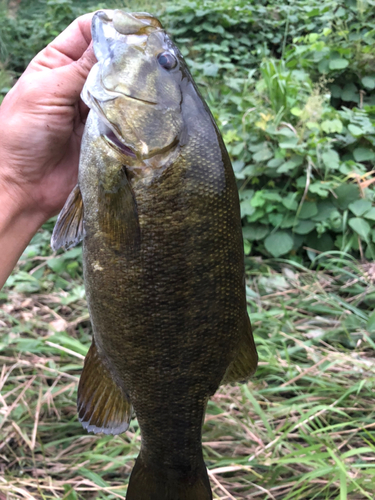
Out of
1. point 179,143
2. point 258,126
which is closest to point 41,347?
point 179,143

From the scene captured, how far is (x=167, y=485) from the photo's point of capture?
135cm

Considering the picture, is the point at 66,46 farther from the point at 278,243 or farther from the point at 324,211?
the point at 324,211

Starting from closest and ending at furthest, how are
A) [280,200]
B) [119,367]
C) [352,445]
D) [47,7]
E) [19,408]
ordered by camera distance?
[119,367], [352,445], [19,408], [280,200], [47,7]

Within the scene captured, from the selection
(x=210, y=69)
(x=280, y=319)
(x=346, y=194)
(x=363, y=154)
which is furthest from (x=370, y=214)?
(x=210, y=69)

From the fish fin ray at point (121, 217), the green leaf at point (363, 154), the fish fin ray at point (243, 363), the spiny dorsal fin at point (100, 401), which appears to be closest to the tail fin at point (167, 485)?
Result: the spiny dorsal fin at point (100, 401)

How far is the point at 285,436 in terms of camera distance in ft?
6.64

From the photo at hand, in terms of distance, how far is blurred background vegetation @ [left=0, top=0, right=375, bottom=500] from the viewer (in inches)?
79.4

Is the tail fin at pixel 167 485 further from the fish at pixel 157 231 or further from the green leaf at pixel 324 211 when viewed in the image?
the green leaf at pixel 324 211

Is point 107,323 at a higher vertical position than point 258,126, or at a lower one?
higher

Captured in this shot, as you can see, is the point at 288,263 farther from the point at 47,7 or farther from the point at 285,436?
the point at 47,7

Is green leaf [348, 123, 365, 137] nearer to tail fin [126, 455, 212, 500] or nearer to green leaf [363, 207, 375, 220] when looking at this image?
green leaf [363, 207, 375, 220]

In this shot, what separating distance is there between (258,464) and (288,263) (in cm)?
162

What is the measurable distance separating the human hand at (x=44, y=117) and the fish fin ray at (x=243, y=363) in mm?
1115

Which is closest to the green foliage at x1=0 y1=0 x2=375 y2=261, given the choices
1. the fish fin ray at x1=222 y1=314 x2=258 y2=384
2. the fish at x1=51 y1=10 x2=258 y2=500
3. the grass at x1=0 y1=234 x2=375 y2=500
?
the grass at x1=0 y1=234 x2=375 y2=500
